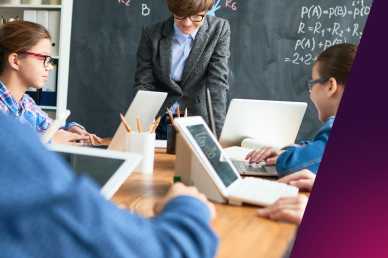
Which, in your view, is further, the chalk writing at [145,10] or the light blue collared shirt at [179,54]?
the chalk writing at [145,10]

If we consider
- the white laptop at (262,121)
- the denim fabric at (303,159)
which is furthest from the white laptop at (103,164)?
the white laptop at (262,121)

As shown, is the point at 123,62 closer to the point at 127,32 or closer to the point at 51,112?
the point at 127,32

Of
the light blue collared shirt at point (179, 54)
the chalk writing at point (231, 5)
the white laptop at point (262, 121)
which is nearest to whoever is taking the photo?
the white laptop at point (262, 121)

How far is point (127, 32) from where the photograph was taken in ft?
10.3

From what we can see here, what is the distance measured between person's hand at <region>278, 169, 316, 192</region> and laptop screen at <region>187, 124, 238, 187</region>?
0.50ft

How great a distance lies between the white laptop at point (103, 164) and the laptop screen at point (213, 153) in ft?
0.58

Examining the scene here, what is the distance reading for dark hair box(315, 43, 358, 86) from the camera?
129 cm

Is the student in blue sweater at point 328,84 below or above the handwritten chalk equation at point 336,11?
below

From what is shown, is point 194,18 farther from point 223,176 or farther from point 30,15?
point 30,15

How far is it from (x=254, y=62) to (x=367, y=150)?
230cm

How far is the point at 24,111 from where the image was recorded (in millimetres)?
1685

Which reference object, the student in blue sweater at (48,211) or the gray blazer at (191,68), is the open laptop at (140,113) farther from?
the student in blue sweater at (48,211)

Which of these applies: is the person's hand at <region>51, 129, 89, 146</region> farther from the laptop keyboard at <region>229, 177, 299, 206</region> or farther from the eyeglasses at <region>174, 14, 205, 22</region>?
the eyeglasses at <region>174, 14, 205, 22</region>

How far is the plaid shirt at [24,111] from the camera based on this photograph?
62.2 inches
